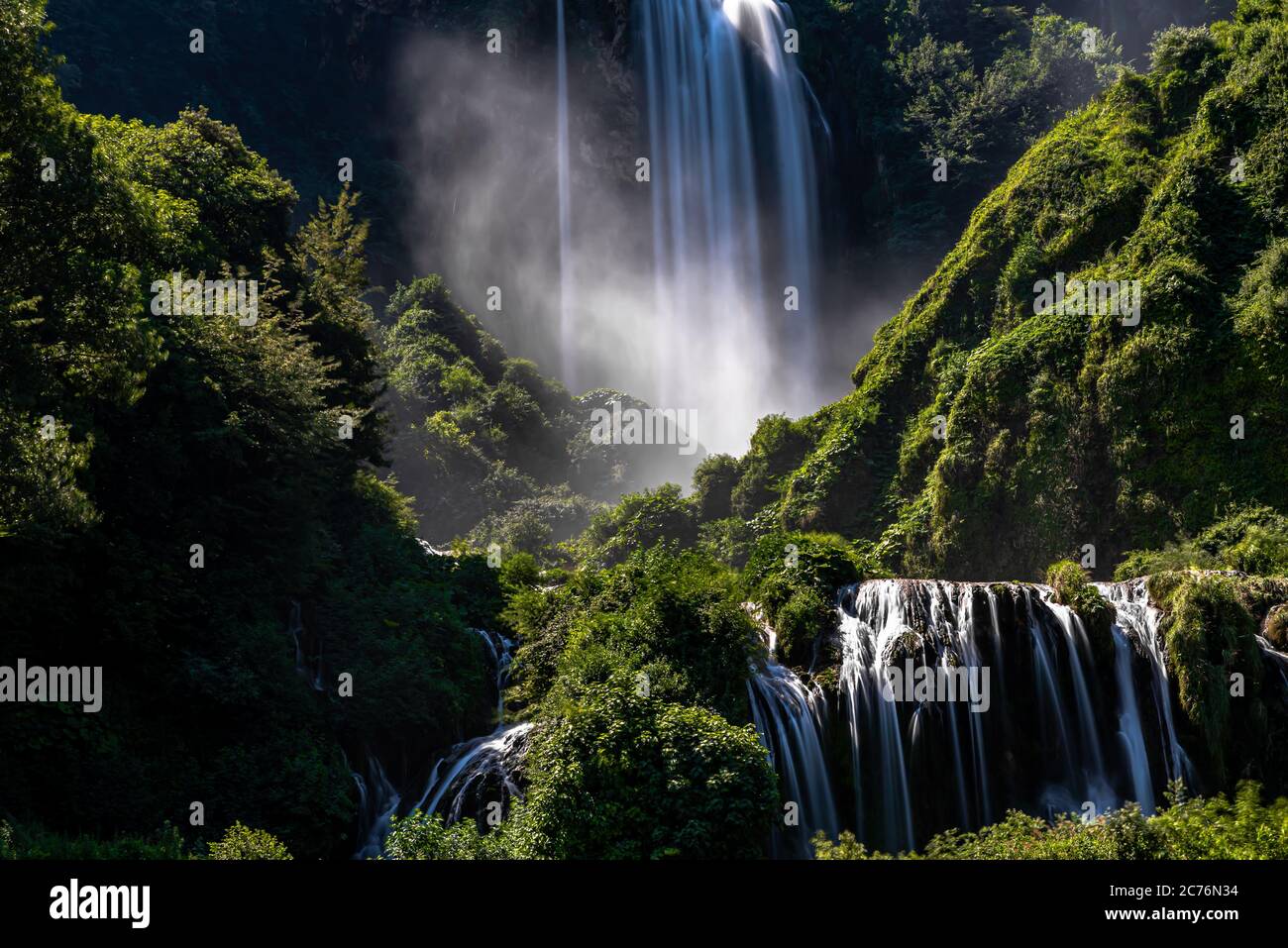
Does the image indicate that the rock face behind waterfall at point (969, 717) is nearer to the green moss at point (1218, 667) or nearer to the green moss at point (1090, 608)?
the green moss at point (1090, 608)

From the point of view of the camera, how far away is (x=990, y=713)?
19609mm

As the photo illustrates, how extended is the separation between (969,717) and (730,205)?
41.6 m

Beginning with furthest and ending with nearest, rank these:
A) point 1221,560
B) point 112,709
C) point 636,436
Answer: point 636,436, point 1221,560, point 112,709

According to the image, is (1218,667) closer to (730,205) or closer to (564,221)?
(730,205)

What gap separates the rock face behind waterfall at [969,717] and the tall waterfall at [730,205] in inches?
1424

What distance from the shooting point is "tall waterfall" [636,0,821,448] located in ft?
186

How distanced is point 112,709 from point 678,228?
4630 centimetres

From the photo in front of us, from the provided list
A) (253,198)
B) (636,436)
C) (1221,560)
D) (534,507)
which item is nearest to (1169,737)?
(1221,560)

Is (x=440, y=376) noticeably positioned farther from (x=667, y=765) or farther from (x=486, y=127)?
(x=667, y=765)

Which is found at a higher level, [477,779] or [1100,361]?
[1100,361]

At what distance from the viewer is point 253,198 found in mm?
27438

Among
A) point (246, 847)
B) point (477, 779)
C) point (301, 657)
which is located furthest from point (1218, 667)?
point (301, 657)

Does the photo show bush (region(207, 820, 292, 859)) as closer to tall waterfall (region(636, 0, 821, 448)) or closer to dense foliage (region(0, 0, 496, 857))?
dense foliage (region(0, 0, 496, 857))

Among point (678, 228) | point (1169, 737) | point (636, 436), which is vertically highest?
point (678, 228)
